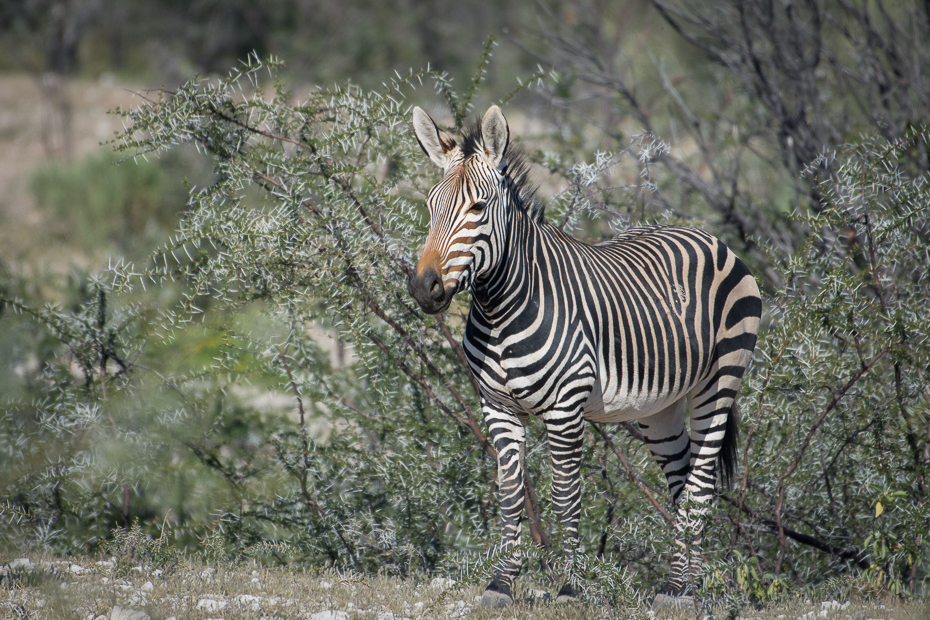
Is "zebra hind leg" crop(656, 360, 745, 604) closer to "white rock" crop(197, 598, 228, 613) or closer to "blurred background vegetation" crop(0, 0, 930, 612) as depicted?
"blurred background vegetation" crop(0, 0, 930, 612)

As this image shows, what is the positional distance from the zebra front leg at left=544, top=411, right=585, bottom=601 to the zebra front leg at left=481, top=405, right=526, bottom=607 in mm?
175

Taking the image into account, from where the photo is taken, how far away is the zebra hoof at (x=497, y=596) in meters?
3.69

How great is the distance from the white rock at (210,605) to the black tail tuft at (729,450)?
289 centimetres

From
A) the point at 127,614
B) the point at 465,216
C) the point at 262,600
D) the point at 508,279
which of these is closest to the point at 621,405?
the point at 508,279

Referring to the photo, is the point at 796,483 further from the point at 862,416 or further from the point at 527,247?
the point at 527,247

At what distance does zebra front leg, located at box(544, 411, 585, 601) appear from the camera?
141 inches

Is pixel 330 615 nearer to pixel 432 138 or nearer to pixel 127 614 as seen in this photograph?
pixel 127 614

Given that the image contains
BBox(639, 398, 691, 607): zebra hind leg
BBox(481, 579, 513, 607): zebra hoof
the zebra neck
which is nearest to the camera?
the zebra neck

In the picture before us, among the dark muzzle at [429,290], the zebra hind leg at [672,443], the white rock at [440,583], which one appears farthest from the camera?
the zebra hind leg at [672,443]

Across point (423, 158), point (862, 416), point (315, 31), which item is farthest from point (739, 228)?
point (315, 31)

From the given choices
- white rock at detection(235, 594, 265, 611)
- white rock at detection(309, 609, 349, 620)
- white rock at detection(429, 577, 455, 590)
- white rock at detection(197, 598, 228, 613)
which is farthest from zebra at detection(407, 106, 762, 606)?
white rock at detection(197, 598, 228, 613)

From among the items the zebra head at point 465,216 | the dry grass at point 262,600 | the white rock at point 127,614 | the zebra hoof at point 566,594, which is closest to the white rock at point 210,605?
the dry grass at point 262,600

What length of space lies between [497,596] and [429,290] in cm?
164

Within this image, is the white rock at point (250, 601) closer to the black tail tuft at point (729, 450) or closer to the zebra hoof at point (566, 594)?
the zebra hoof at point (566, 594)
